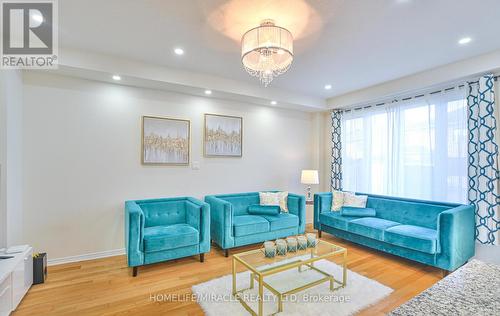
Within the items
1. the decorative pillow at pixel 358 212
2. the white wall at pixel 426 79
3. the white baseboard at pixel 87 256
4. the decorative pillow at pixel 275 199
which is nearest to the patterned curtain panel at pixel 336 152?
the white wall at pixel 426 79

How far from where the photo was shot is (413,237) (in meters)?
2.95

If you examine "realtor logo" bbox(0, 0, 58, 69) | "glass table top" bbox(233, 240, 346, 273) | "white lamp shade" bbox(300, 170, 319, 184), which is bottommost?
"glass table top" bbox(233, 240, 346, 273)

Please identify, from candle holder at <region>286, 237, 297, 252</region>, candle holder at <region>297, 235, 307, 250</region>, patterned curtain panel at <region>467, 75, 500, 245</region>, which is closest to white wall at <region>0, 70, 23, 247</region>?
candle holder at <region>286, 237, 297, 252</region>

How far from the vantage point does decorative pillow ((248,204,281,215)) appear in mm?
3879

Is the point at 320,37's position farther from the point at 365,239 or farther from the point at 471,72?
the point at 365,239

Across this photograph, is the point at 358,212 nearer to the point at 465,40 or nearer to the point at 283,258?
the point at 283,258

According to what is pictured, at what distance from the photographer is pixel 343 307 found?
7.18 feet

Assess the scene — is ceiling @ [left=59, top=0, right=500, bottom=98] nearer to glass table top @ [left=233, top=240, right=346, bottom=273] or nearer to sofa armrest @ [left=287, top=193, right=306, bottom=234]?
sofa armrest @ [left=287, top=193, right=306, bottom=234]

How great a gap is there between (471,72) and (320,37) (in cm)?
212

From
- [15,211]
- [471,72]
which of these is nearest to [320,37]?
[471,72]

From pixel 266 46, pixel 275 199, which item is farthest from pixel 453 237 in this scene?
pixel 266 46

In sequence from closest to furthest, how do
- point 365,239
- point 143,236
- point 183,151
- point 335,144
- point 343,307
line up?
point 343,307 → point 143,236 → point 365,239 → point 183,151 → point 335,144

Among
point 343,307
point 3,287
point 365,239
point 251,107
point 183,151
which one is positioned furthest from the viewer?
point 251,107

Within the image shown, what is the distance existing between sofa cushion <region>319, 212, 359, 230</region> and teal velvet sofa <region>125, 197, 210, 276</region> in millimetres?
2087
